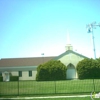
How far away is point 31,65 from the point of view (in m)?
49.5

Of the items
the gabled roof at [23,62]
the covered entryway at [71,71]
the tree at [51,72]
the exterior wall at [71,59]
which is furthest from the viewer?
the gabled roof at [23,62]

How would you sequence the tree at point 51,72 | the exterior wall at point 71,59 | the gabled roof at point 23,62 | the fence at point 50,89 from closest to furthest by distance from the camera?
the fence at point 50,89 < the tree at point 51,72 < the exterior wall at point 71,59 < the gabled roof at point 23,62

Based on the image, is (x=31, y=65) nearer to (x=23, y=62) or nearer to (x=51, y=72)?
(x=23, y=62)

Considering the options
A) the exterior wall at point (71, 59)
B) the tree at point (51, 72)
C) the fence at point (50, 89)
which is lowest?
the fence at point (50, 89)

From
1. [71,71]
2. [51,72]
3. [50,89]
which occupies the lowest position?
[50,89]

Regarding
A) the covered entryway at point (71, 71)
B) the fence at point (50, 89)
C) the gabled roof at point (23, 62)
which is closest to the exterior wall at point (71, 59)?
the covered entryway at point (71, 71)

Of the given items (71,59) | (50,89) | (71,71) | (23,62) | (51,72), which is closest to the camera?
(50,89)

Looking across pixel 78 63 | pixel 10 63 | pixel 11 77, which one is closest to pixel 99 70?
pixel 78 63

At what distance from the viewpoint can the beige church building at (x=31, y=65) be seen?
4322 centimetres

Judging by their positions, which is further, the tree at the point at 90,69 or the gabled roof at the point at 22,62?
the gabled roof at the point at 22,62

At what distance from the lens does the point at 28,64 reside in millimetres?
50250

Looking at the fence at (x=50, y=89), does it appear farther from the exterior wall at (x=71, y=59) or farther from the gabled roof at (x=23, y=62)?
the gabled roof at (x=23, y=62)

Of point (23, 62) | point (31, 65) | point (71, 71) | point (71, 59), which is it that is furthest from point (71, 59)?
point (23, 62)

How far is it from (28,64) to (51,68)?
1357cm
